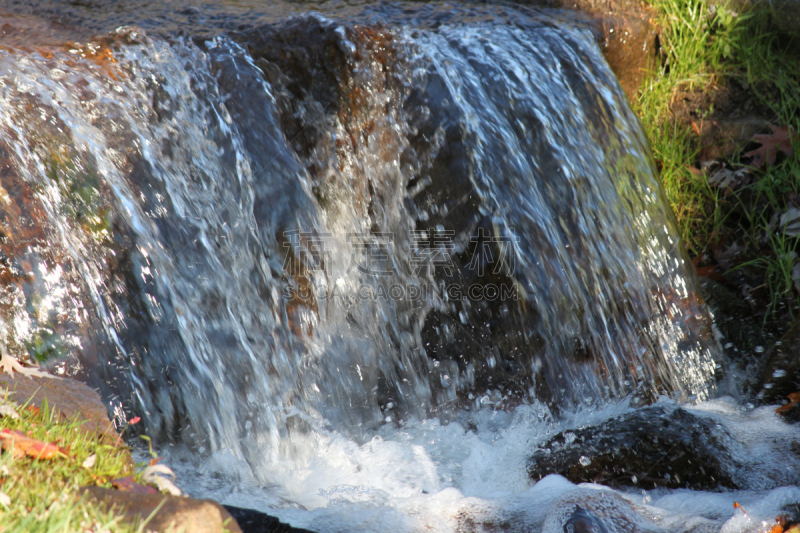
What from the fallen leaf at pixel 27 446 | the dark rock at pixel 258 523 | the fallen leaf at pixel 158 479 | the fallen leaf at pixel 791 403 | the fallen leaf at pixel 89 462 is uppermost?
the fallen leaf at pixel 27 446

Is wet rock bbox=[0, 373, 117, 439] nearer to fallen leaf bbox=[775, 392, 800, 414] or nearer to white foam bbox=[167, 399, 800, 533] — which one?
white foam bbox=[167, 399, 800, 533]

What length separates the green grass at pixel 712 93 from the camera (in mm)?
3871

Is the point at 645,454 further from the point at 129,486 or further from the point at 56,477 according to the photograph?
the point at 56,477

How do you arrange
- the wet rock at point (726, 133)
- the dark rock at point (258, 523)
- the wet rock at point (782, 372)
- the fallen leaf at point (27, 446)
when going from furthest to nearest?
the wet rock at point (726, 133) → the wet rock at point (782, 372) → the dark rock at point (258, 523) → the fallen leaf at point (27, 446)

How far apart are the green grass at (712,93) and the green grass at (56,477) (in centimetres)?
356

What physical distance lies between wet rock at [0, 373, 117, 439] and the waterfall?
1.05ft

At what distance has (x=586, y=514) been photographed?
1.91 meters

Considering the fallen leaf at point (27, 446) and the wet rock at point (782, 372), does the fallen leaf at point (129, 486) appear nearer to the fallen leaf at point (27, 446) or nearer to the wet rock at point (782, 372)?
the fallen leaf at point (27, 446)

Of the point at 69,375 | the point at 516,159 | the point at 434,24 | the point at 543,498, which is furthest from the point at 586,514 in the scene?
the point at 434,24

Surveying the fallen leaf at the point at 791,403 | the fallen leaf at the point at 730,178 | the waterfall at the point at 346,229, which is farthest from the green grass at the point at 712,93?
the fallen leaf at the point at 791,403

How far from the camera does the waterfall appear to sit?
7.93ft

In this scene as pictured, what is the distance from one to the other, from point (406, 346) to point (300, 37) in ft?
5.41

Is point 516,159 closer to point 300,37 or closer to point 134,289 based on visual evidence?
point 300,37

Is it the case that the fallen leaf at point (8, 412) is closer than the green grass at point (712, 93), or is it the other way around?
the fallen leaf at point (8, 412)
